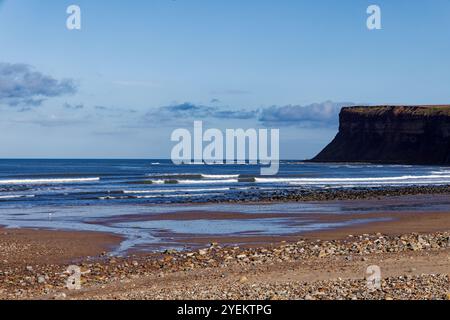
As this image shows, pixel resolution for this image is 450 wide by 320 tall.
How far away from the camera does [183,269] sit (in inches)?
557

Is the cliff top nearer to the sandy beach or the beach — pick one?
the beach

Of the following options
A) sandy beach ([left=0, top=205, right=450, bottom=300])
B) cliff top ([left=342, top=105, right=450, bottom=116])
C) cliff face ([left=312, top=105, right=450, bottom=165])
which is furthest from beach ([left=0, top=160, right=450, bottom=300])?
cliff top ([left=342, top=105, right=450, bottom=116])

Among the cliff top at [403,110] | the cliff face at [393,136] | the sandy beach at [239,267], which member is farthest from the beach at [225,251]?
the cliff top at [403,110]

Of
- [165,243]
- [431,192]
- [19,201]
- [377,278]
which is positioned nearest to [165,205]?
[19,201]

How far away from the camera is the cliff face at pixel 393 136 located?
15375 centimetres

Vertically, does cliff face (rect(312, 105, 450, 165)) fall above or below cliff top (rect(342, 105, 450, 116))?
below

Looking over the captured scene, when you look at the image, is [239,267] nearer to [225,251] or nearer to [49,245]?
[225,251]

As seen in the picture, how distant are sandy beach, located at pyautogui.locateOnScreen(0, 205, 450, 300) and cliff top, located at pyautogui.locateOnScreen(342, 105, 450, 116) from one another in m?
142

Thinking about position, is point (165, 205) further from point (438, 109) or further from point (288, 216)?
point (438, 109)

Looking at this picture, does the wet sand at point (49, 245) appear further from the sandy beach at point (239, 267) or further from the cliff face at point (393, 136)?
the cliff face at point (393, 136)

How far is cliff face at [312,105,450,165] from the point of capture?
153750mm

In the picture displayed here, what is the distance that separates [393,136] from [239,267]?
157m

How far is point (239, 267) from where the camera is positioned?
46.0 ft

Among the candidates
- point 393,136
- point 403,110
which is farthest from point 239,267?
point 393,136
